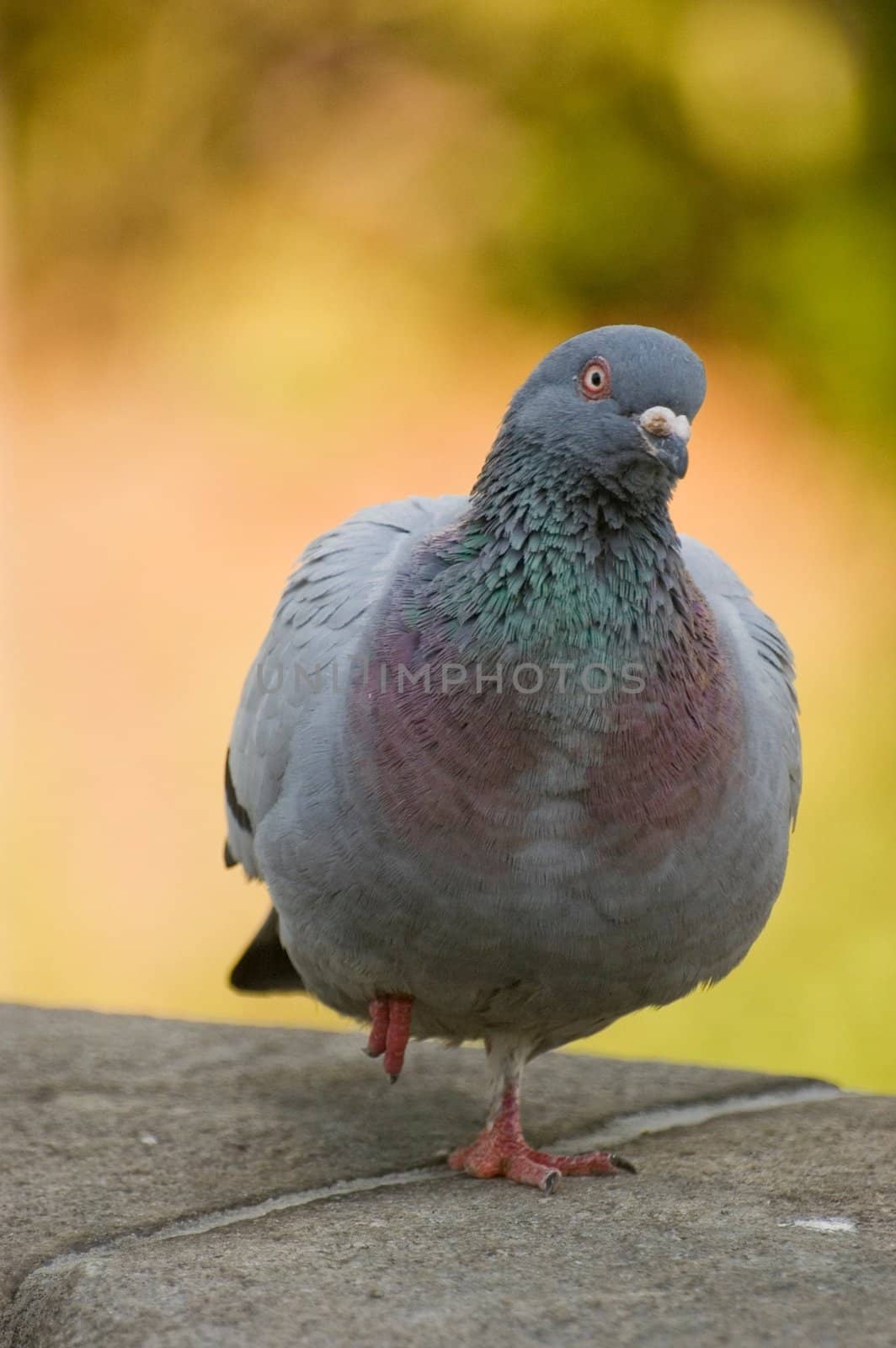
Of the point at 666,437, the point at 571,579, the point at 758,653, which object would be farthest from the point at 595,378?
the point at 758,653

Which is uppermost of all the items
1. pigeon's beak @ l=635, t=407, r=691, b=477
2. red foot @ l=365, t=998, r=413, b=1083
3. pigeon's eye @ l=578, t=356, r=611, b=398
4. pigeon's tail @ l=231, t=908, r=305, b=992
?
pigeon's eye @ l=578, t=356, r=611, b=398

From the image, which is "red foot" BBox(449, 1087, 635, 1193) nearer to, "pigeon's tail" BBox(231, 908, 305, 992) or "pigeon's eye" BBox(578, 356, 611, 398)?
"pigeon's tail" BBox(231, 908, 305, 992)

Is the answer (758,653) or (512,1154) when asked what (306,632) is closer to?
(758,653)

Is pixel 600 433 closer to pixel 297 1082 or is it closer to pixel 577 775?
pixel 577 775

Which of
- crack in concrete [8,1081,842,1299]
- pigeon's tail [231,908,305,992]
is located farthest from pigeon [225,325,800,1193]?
pigeon's tail [231,908,305,992]

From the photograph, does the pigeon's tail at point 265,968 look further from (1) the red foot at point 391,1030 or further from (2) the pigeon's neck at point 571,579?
(2) the pigeon's neck at point 571,579
